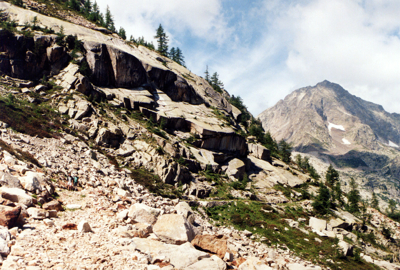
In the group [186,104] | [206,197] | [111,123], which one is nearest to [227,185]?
[206,197]

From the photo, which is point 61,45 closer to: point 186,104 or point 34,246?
point 186,104

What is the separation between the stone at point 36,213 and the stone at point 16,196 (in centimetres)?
72

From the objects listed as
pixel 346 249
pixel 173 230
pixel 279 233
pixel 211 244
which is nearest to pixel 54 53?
pixel 173 230

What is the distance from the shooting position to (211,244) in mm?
13156

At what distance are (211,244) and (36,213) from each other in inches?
400

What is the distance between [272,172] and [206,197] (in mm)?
36662

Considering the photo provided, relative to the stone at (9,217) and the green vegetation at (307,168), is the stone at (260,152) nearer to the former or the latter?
the green vegetation at (307,168)

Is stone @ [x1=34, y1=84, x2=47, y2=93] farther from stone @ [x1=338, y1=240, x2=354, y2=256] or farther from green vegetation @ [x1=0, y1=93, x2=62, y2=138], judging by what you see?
stone @ [x1=338, y1=240, x2=354, y2=256]

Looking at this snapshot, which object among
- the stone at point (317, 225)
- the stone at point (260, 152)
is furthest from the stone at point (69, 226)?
the stone at point (260, 152)

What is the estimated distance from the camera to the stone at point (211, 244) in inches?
509

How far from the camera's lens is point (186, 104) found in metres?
74.4

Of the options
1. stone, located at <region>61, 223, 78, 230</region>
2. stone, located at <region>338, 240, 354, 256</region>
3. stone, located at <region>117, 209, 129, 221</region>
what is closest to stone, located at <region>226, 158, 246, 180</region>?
stone, located at <region>338, 240, 354, 256</region>

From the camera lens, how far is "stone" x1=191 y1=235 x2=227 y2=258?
12938 mm

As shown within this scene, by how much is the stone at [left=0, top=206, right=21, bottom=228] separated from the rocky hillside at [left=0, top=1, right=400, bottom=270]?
7cm
